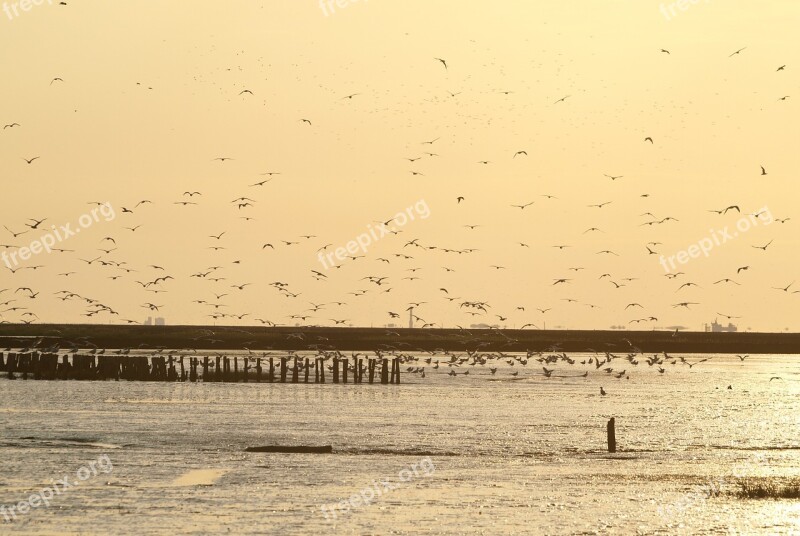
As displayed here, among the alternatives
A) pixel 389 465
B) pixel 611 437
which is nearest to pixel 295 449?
pixel 389 465

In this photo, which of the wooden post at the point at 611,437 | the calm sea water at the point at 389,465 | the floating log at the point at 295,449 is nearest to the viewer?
the calm sea water at the point at 389,465

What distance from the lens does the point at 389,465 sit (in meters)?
58.3

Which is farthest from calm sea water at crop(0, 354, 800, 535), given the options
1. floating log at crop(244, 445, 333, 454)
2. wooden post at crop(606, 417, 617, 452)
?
→ floating log at crop(244, 445, 333, 454)

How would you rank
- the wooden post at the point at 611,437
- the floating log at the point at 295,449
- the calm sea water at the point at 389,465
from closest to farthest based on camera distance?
the calm sea water at the point at 389,465
the floating log at the point at 295,449
the wooden post at the point at 611,437

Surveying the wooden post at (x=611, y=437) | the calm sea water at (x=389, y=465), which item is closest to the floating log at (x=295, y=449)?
the calm sea water at (x=389, y=465)

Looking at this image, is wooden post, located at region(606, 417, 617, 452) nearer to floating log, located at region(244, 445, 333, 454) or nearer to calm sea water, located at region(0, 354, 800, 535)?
calm sea water, located at region(0, 354, 800, 535)

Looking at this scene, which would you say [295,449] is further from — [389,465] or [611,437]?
[611,437]

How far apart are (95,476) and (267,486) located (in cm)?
718

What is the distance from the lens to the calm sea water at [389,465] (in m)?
44.0

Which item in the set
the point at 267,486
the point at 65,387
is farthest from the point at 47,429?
the point at 65,387

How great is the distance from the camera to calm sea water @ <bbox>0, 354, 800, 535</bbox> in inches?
1734

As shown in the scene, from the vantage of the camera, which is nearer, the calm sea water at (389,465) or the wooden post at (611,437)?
the calm sea water at (389,465)

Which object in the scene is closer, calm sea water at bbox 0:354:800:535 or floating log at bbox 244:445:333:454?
calm sea water at bbox 0:354:800:535

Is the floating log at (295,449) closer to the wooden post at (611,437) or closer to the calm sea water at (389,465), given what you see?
the calm sea water at (389,465)
